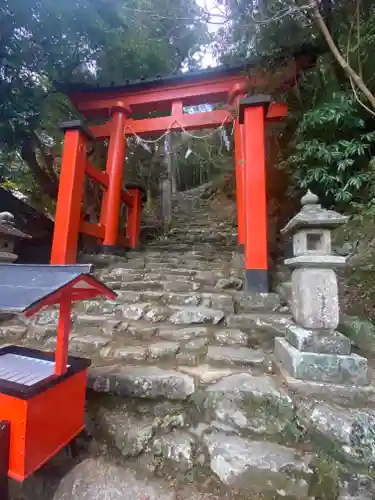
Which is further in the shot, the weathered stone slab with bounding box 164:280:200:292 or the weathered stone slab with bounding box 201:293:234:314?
the weathered stone slab with bounding box 164:280:200:292

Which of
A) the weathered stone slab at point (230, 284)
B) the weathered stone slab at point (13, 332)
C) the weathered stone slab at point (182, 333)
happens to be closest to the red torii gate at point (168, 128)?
the weathered stone slab at point (230, 284)

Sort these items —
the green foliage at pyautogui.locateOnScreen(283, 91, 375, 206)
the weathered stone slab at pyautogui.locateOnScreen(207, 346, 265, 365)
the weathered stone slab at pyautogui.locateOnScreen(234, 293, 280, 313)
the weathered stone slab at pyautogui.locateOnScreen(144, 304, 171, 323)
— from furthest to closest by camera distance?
1. the green foliage at pyautogui.locateOnScreen(283, 91, 375, 206)
2. the weathered stone slab at pyautogui.locateOnScreen(234, 293, 280, 313)
3. the weathered stone slab at pyautogui.locateOnScreen(144, 304, 171, 323)
4. the weathered stone slab at pyautogui.locateOnScreen(207, 346, 265, 365)

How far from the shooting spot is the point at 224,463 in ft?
4.73

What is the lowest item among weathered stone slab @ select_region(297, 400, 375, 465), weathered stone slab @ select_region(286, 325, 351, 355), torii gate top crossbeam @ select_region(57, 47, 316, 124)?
weathered stone slab @ select_region(297, 400, 375, 465)

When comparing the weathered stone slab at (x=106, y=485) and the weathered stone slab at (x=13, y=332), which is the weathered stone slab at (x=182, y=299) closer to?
the weathered stone slab at (x=13, y=332)

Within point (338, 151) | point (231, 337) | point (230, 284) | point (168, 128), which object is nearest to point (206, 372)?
point (231, 337)

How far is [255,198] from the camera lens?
11.6ft

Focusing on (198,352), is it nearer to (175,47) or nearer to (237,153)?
(237,153)

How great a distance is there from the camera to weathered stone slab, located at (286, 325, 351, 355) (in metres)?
1.91

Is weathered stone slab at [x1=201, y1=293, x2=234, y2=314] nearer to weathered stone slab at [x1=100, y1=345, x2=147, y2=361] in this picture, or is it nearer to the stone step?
the stone step

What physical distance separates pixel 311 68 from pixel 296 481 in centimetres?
541

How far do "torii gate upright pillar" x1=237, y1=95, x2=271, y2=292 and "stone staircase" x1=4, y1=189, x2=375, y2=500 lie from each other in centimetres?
36

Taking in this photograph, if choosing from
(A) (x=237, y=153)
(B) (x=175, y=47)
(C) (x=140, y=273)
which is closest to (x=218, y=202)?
(B) (x=175, y=47)

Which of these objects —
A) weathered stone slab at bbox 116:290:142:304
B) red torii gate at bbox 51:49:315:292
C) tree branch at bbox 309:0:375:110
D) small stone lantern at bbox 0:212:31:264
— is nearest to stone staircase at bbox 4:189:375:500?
weathered stone slab at bbox 116:290:142:304
